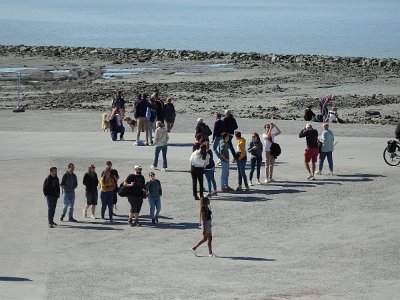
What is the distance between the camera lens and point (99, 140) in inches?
1471

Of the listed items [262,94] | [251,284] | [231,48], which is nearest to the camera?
[251,284]

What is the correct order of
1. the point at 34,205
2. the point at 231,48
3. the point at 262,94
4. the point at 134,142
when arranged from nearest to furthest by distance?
the point at 34,205
the point at 134,142
the point at 262,94
the point at 231,48

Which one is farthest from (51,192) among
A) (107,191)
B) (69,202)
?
(107,191)

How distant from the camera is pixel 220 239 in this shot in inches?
980

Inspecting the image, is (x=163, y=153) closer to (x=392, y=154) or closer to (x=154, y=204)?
(x=154, y=204)

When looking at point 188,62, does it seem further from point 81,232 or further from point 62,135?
point 81,232

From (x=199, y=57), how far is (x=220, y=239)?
193 feet

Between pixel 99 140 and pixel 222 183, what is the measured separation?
8757 millimetres

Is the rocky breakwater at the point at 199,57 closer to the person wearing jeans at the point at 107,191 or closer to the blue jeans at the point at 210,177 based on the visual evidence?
the blue jeans at the point at 210,177

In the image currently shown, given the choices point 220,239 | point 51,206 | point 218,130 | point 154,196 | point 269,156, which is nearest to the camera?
point 220,239

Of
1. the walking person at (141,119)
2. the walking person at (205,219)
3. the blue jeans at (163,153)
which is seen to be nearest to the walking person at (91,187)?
the walking person at (205,219)

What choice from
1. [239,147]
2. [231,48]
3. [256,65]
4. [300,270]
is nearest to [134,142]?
[239,147]

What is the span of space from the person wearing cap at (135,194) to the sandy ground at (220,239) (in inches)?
11.5

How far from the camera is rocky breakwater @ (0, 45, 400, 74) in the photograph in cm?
7638
